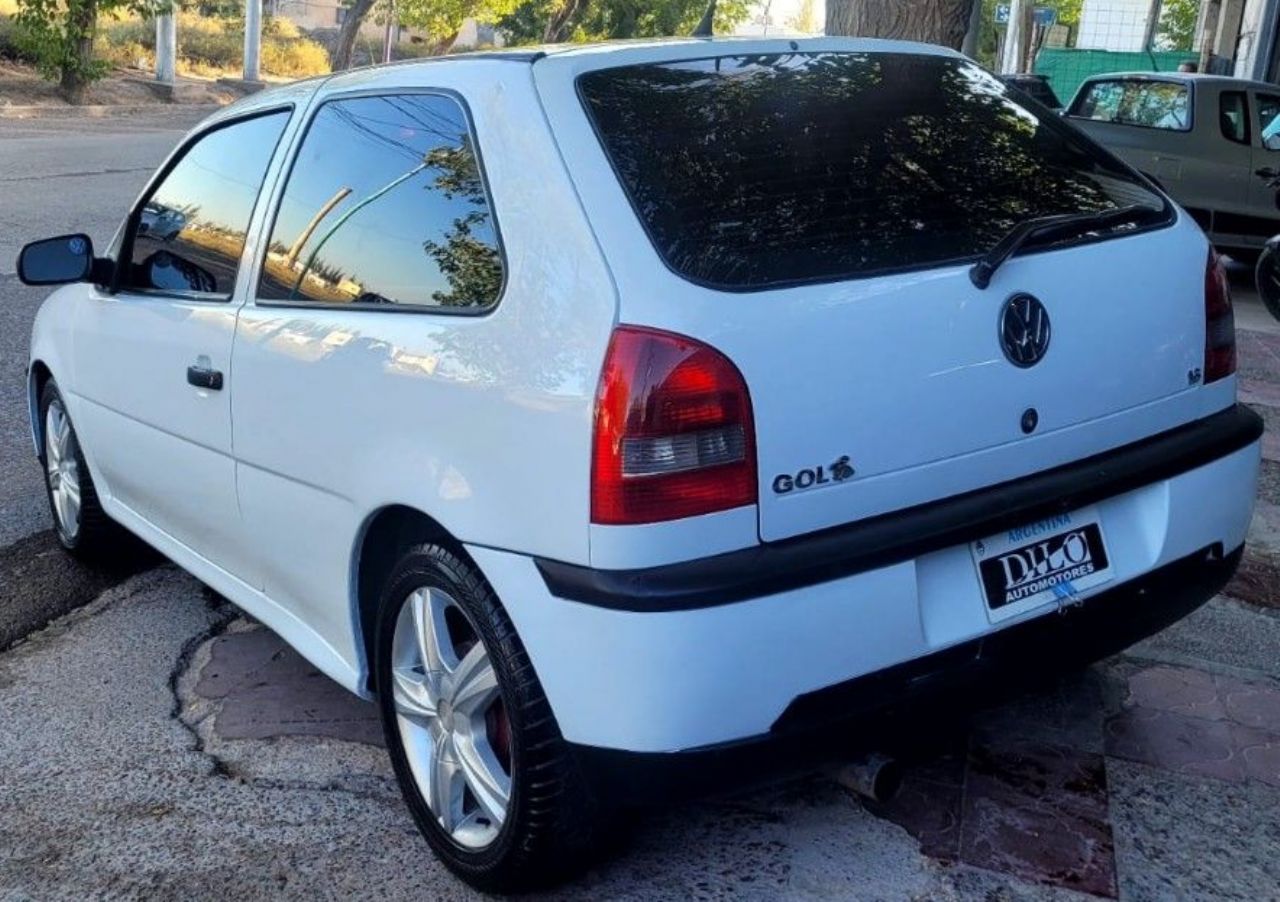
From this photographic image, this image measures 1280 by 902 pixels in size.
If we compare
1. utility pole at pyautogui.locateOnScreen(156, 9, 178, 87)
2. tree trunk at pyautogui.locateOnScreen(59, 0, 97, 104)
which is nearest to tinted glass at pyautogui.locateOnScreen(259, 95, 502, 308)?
tree trunk at pyautogui.locateOnScreen(59, 0, 97, 104)

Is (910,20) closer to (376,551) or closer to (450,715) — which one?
(376,551)

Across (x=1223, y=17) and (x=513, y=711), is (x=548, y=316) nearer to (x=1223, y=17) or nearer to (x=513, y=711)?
(x=513, y=711)

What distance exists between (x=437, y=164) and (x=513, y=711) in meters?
1.19

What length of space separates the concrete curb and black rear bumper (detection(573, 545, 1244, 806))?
2071cm

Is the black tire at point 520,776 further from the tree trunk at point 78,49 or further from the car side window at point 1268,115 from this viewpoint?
the tree trunk at point 78,49

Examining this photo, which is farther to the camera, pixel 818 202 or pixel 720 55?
pixel 720 55

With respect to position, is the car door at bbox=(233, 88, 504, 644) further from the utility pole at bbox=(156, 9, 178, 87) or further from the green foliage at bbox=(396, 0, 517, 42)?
the green foliage at bbox=(396, 0, 517, 42)

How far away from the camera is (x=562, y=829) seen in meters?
2.82

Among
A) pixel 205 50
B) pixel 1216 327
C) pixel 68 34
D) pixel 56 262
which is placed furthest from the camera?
pixel 205 50

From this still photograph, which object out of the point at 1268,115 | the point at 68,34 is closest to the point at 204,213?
the point at 1268,115

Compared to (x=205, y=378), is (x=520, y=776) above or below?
below

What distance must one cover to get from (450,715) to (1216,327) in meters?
1.92

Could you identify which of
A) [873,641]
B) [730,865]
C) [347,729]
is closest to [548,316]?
[873,641]

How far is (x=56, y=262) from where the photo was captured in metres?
4.30
